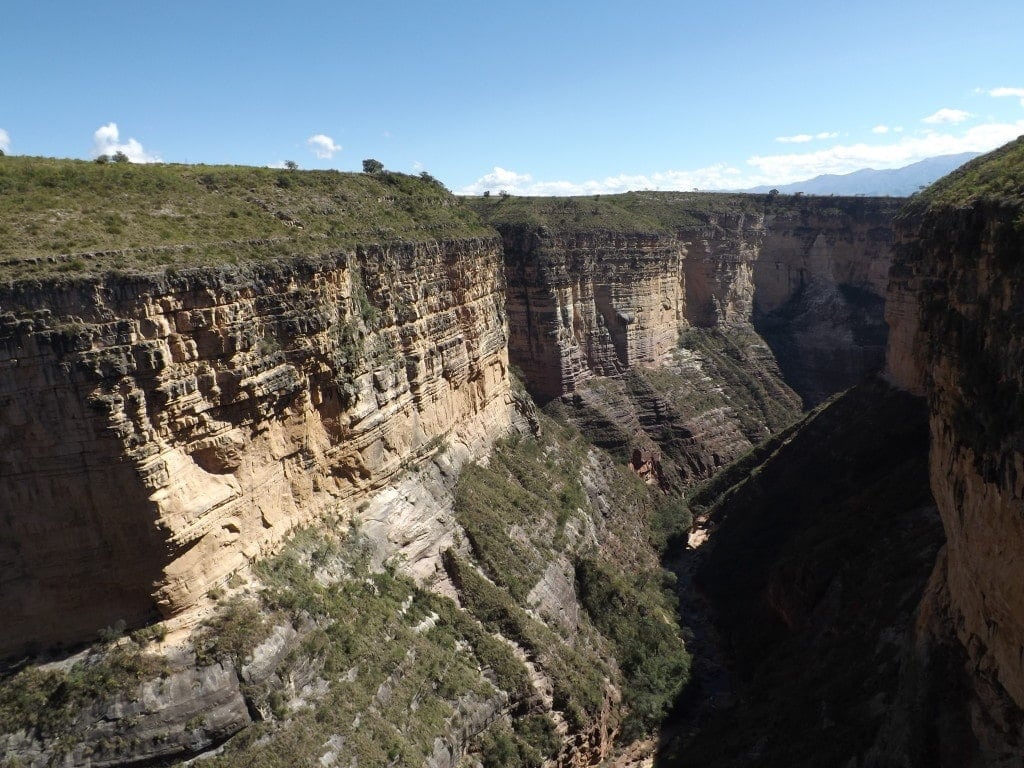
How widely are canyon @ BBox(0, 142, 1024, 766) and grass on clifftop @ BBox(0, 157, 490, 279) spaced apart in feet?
0.76

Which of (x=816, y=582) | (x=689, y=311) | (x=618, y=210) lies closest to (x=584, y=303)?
(x=618, y=210)

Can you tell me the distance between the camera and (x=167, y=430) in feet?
70.2

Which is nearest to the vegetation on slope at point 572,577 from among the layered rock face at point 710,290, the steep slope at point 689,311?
the steep slope at point 689,311

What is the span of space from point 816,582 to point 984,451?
65.1ft

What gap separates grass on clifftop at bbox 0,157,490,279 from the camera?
21.4 metres

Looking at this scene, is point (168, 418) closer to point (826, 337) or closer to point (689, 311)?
point (689, 311)

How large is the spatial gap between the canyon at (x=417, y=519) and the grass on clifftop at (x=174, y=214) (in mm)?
232

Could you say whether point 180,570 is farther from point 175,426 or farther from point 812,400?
point 812,400

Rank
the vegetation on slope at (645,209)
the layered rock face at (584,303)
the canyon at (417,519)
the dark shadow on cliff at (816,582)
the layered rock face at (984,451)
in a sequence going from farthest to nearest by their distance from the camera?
the vegetation on slope at (645,209) < the layered rock face at (584,303) < the dark shadow on cliff at (816,582) < the canyon at (417,519) < the layered rock face at (984,451)

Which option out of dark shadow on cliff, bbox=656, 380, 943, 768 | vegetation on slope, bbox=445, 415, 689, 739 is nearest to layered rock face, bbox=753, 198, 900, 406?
dark shadow on cliff, bbox=656, 380, 943, 768

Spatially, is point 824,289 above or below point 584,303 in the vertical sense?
below

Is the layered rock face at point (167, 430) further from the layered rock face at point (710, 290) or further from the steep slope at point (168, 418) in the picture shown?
the layered rock face at point (710, 290)

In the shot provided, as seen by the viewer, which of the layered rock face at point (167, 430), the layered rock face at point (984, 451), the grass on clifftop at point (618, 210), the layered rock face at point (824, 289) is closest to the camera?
the layered rock face at point (984, 451)

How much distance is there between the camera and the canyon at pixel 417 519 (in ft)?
62.2
